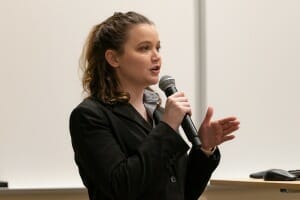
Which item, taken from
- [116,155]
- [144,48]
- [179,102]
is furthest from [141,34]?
[116,155]

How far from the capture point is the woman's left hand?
64.4 inches

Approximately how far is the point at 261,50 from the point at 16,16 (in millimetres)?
1144

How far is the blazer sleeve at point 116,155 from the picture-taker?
1.41 metres

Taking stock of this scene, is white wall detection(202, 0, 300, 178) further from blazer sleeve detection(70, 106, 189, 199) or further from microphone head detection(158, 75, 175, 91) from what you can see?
blazer sleeve detection(70, 106, 189, 199)

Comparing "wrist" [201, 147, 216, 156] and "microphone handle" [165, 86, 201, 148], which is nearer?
"microphone handle" [165, 86, 201, 148]

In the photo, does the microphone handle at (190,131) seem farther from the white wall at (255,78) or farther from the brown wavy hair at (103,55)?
the white wall at (255,78)

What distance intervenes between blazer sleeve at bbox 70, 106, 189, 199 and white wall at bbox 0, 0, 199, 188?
2.98 feet

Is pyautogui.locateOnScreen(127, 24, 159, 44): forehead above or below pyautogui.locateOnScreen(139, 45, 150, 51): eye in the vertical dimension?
above

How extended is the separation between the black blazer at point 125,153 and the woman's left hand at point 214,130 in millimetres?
93

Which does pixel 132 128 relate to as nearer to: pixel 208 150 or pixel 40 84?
pixel 208 150

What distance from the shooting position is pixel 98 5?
2479mm

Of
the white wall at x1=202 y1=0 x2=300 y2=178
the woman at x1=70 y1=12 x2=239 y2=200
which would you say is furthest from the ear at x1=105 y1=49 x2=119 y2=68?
the white wall at x1=202 y1=0 x2=300 y2=178

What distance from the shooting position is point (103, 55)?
1654 mm

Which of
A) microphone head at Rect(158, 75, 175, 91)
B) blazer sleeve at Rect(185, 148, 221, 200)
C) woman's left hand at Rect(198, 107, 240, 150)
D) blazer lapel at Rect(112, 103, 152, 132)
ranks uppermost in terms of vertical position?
microphone head at Rect(158, 75, 175, 91)
